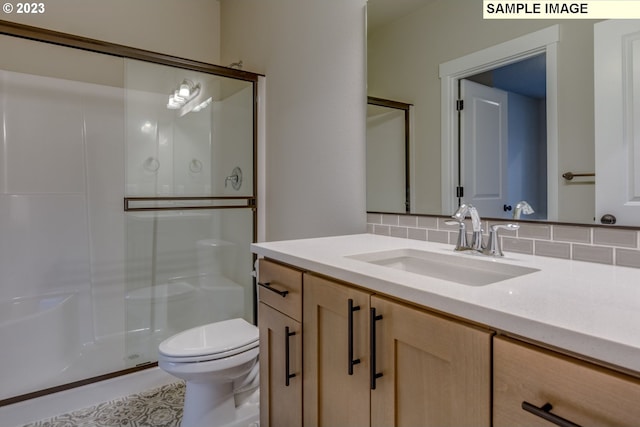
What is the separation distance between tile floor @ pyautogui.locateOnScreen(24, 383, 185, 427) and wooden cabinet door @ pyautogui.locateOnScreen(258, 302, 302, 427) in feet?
2.43

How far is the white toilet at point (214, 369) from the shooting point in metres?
1.53

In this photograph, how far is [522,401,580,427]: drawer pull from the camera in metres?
0.51

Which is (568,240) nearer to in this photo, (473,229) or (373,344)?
(473,229)

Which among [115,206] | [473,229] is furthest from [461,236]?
[115,206]

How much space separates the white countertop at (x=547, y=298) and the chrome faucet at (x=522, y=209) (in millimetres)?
135

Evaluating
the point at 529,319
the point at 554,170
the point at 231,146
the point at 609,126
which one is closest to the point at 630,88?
the point at 609,126

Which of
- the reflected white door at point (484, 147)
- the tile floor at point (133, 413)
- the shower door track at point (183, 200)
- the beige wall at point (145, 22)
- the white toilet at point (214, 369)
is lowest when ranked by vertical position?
the tile floor at point (133, 413)

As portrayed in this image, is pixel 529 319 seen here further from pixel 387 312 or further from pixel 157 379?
pixel 157 379

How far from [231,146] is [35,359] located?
173 cm

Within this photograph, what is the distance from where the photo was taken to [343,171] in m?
1.77

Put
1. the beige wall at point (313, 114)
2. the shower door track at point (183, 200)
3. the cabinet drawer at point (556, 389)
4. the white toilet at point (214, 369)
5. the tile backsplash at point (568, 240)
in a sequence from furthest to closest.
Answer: the shower door track at point (183, 200), the beige wall at point (313, 114), the white toilet at point (214, 369), the tile backsplash at point (568, 240), the cabinet drawer at point (556, 389)

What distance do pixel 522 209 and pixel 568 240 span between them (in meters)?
0.16

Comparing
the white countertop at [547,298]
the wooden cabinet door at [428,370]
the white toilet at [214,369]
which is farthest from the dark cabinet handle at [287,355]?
the white toilet at [214,369]

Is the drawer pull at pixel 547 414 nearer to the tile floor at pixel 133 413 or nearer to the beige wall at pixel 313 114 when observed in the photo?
the beige wall at pixel 313 114
